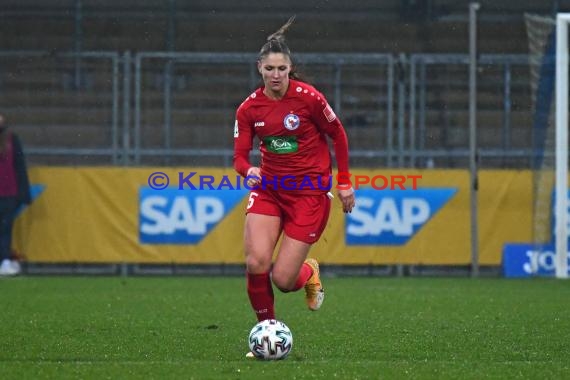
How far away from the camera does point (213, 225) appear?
55.8 ft

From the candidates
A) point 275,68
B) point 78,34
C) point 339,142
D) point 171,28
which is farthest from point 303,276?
point 78,34

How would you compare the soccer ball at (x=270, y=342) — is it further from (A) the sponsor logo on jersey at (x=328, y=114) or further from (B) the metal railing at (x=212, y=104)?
(B) the metal railing at (x=212, y=104)

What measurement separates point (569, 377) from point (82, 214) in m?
10.9

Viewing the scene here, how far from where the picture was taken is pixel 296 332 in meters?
9.66

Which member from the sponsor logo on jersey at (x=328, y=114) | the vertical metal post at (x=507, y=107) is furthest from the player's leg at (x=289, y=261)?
the vertical metal post at (x=507, y=107)

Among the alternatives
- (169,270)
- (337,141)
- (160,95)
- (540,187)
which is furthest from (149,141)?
(337,141)

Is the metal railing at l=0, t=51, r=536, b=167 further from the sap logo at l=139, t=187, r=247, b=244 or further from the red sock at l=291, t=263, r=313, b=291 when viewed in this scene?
the red sock at l=291, t=263, r=313, b=291

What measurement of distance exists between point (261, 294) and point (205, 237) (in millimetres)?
9012

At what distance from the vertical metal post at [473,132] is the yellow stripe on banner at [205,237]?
10 cm

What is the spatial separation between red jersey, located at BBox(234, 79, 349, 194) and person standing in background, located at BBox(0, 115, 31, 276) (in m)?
8.98

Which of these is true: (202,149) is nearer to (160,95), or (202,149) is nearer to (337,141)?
(160,95)

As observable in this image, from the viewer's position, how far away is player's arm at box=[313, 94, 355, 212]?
8203mm

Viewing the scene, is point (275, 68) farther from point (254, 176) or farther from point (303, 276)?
point (303, 276)

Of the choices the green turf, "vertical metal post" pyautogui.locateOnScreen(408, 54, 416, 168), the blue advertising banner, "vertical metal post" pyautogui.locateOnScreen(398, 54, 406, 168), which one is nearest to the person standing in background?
the green turf
